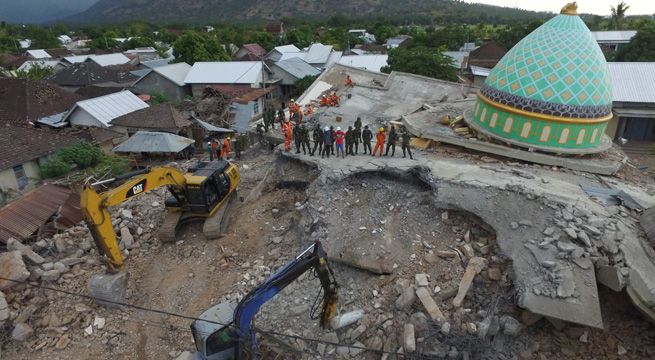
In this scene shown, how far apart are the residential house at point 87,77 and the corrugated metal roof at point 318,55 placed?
→ 22.3 m

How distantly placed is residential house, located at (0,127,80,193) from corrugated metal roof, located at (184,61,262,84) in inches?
745

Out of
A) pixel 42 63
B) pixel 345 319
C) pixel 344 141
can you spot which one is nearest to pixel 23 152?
pixel 344 141

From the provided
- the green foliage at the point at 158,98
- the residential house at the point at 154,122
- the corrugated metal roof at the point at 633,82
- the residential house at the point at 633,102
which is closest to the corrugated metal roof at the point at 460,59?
the corrugated metal roof at the point at 633,82

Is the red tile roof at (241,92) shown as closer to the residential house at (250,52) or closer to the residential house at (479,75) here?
the residential house at (479,75)

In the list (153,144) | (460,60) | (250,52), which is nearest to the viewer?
(153,144)

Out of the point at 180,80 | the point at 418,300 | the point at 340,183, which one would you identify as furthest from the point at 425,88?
the point at 180,80

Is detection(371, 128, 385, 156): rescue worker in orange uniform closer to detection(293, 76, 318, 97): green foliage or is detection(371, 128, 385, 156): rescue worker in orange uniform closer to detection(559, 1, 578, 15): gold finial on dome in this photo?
detection(559, 1, 578, 15): gold finial on dome

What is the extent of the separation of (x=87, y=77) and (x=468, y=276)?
4597 centimetres

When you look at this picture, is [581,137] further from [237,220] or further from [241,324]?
[241,324]

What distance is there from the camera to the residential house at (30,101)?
29.0 meters

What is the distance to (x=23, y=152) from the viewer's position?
2039 centimetres

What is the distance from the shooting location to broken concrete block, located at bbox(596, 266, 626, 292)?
8852 millimetres

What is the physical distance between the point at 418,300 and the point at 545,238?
3679 mm

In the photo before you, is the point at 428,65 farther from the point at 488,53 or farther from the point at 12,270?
the point at 12,270
